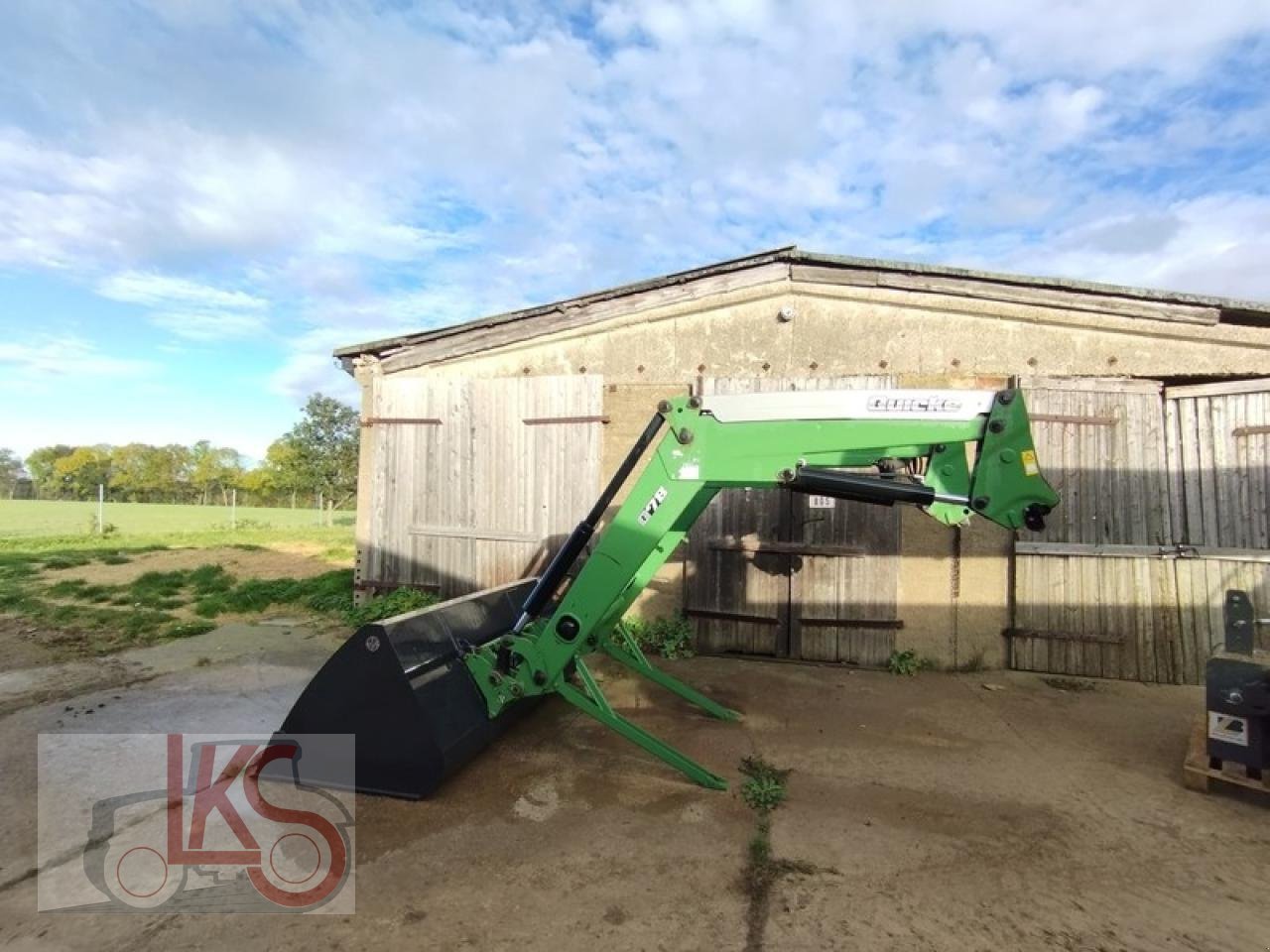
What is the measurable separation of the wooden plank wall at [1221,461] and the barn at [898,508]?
0.02 meters

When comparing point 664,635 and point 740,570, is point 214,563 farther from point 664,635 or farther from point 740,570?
point 740,570

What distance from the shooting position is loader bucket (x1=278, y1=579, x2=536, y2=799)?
10.4 ft

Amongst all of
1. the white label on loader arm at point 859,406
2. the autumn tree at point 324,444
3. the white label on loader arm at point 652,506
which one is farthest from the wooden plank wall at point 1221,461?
the autumn tree at point 324,444

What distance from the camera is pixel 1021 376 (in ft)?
18.6

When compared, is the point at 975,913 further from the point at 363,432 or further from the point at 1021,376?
the point at 363,432

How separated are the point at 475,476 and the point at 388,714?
3.83 m

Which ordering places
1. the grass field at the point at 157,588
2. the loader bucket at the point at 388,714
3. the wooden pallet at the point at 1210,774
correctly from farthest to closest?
the grass field at the point at 157,588, the wooden pallet at the point at 1210,774, the loader bucket at the point at 388,714

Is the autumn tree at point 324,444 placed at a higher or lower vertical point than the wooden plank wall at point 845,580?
higher

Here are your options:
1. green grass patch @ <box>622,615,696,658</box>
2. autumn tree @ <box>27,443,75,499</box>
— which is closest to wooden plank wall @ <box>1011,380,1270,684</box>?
green grass patch @ <box>622,615,696,658</box>

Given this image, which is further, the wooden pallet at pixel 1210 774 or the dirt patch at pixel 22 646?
the dirt patch at pixel 22 646

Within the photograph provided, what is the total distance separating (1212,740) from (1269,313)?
387 centimetres

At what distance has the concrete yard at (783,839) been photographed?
227cm

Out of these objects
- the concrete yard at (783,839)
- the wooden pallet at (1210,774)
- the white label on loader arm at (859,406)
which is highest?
the white label on loader arm at (859,406)

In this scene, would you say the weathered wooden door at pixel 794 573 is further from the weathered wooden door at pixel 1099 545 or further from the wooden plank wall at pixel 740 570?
the weathered wooden door at pixel 1099 545
